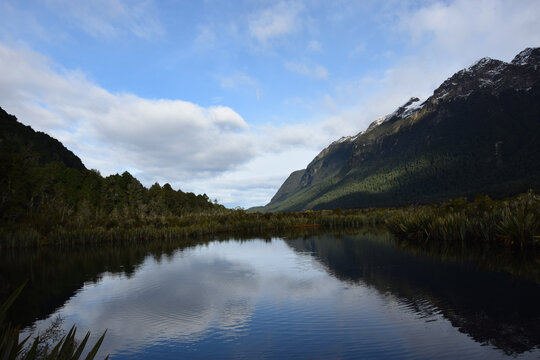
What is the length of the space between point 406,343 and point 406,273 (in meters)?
A: 9.41

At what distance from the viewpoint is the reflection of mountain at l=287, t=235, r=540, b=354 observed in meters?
9.29

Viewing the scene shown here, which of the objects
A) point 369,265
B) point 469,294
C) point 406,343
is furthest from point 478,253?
point 406,343

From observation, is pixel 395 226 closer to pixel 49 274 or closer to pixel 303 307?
pixel 303 307

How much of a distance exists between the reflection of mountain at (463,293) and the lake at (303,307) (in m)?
0.05

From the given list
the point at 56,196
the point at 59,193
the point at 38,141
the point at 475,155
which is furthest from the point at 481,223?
the point at 475,155

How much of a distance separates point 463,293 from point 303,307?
21.1 ft

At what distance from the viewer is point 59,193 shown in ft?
210

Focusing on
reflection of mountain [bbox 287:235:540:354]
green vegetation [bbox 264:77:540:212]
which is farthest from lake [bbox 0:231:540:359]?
green vegetation [bbox 264:77:540:212]

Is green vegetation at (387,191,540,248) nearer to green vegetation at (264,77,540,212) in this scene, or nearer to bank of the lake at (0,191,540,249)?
bank of the lake at (0,191,540,249)

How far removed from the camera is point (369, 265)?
21.0 metres

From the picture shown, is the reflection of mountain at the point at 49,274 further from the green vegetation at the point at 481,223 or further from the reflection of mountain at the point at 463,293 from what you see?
the green vegetation at the point at 481,223

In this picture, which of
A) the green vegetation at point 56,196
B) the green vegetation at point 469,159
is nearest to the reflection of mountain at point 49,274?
the green vegetation at point 56,196

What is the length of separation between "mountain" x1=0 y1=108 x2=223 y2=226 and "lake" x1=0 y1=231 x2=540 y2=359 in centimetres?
2355

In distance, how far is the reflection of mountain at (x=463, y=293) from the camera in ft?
30.5
